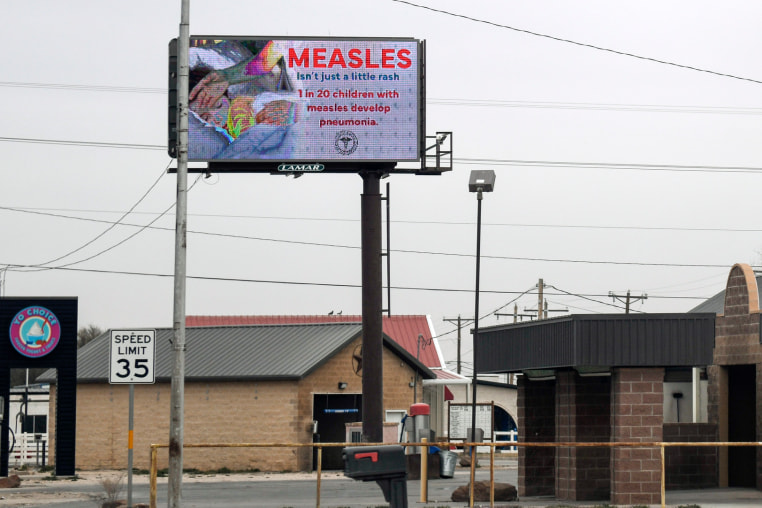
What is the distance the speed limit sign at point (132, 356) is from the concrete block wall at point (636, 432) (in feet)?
30.0

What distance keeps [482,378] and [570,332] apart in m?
44.0

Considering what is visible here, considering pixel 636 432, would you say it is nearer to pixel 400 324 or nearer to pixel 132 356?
pixel 132 356

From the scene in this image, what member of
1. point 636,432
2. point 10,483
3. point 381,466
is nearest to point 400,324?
point 10,483

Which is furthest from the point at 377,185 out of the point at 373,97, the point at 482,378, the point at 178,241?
the point at 482,378

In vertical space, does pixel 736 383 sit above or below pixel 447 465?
above

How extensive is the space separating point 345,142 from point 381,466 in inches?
947

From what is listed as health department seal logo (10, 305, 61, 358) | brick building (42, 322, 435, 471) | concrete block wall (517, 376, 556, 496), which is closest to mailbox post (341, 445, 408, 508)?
concrete block wall (517, 376, 556, 496)

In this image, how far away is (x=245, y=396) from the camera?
4409 cm

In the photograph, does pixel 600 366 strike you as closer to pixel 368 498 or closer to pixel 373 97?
pixel 368 498

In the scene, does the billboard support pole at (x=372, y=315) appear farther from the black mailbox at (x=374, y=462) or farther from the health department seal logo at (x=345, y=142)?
the black mailbox at (x=374, y=462)

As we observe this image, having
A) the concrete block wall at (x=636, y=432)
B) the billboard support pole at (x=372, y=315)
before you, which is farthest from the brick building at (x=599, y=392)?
the billboard support pole at (x=372, y=315)

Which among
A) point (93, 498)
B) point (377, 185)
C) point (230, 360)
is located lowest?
point (93, 498)

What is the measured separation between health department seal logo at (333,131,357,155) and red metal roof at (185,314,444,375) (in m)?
24.2

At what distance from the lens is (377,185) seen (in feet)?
123
